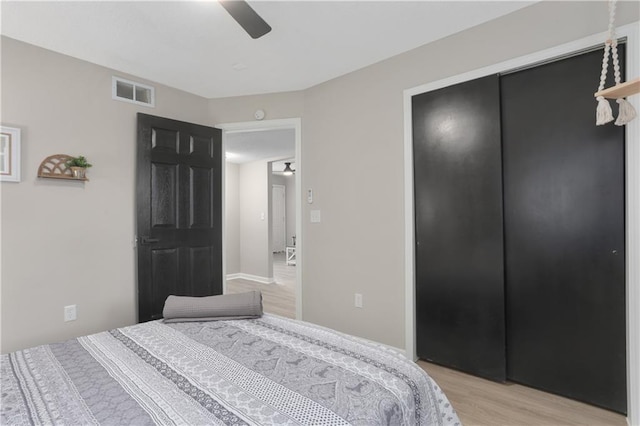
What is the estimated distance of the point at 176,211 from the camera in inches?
124

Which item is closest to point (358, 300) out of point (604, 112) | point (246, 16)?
point (604, 112)

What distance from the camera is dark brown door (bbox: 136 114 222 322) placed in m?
2.96

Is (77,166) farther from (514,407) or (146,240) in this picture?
(514,407)

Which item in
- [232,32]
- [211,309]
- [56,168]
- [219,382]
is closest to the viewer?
[219,382]

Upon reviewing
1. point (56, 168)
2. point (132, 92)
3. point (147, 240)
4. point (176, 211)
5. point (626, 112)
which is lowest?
point (147, 240)

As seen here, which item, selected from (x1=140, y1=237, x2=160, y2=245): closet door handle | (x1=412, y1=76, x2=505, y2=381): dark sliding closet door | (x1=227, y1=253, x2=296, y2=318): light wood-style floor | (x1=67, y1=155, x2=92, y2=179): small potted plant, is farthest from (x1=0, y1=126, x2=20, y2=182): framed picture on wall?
(x1=412, y1=76, x2=505, y2=381): dark sliding closet door

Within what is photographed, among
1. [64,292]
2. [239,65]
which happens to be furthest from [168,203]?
[239,65]

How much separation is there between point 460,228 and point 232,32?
218 centimetres

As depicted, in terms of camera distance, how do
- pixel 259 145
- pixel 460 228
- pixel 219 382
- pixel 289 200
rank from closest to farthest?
pixel 219 382 → pixel 460 228 → pixel 259 145 → pixel 289 200

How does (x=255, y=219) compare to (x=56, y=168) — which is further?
(x=255, y=219)

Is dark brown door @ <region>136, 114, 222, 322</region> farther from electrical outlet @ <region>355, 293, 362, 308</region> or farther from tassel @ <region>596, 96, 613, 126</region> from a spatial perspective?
tassel @ <region>596, 96, 613, 126</region>

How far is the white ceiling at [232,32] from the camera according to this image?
6.75 feet

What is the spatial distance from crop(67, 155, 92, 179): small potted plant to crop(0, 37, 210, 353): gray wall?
0.11 meters

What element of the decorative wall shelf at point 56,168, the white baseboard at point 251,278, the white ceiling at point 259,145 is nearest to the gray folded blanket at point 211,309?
the decorative wall shelf at point 56,168
